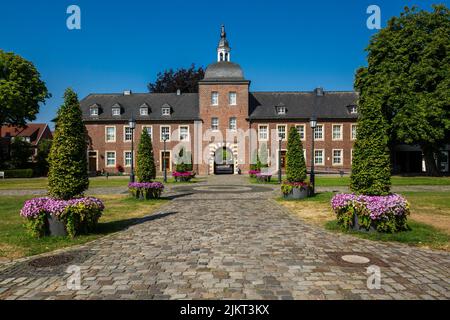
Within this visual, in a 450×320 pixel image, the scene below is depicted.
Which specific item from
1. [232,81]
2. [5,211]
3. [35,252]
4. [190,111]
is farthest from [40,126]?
[35,252]

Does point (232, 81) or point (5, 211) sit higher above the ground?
point (232, 81)

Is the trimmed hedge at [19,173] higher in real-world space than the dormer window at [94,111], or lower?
lower

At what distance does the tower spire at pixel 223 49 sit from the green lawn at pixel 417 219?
3115cm

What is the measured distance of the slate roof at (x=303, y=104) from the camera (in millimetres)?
41625

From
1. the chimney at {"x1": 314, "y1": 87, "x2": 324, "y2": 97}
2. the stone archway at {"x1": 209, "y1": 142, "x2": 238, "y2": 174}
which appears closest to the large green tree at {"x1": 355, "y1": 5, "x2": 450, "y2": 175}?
the chimney at {"x1": 314, "y1": 87, "x2": 324, "y2": 97}

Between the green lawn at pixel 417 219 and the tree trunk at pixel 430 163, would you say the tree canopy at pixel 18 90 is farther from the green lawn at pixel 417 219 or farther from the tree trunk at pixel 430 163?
the tree trunk at pixel 430 163

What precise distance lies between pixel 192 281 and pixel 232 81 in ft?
122

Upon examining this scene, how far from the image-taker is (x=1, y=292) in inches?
187

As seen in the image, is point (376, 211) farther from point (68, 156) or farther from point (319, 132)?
point (319, 132)

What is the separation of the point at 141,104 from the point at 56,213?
37633 millimetres

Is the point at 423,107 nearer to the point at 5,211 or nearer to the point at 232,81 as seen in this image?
the point at 232,81

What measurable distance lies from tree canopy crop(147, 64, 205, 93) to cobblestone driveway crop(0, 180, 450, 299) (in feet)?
155

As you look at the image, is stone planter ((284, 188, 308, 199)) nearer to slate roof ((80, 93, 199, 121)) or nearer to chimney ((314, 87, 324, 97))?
slate roof ((80, 93, 199, 121))

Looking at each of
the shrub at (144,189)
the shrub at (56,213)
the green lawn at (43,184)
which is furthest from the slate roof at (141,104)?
the shrub at (56,213)
